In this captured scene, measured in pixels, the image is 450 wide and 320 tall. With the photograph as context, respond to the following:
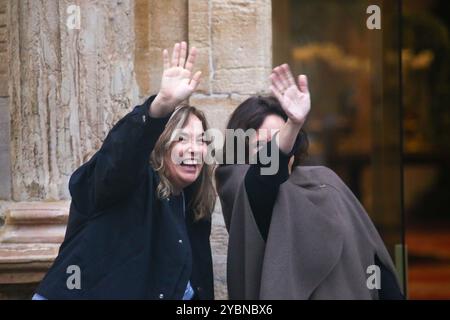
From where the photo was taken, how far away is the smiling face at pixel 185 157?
11.3ft

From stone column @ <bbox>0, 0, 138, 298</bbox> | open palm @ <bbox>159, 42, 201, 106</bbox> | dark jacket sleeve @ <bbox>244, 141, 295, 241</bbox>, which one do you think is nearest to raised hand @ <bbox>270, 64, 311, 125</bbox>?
dark jacket sleeve @ <bbox>244, 141, 295, 241</bbox>

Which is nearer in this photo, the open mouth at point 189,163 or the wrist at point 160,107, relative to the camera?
the wrist at point 160,107

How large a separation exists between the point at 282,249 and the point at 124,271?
50 centimetres

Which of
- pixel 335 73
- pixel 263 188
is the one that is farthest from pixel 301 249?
pixel 335 73

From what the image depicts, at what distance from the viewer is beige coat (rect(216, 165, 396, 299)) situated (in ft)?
10.3

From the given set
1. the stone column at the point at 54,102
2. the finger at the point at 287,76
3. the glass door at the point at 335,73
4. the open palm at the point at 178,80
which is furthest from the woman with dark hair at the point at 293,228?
the glass door at the point at 335,73

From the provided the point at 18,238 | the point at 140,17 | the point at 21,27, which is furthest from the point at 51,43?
the point at 18,238

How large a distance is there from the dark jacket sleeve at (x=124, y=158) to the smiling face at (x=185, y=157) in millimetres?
222

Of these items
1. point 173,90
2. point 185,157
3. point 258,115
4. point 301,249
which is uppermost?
point 173,90

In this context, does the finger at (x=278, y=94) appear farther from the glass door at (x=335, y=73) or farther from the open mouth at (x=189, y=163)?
the glass door at (x=335, y=73)

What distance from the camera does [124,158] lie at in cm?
311

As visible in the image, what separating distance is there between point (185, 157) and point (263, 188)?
400 millimetres

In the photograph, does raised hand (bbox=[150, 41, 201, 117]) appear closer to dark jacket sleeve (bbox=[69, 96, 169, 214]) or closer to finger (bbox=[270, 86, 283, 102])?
dark jacket sleeve (bbox=[69, 96, 169, 214])

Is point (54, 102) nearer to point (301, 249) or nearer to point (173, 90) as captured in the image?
point (173, 90)
